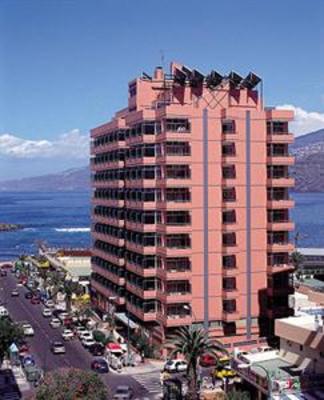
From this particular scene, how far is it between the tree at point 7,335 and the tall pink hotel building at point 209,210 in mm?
7815

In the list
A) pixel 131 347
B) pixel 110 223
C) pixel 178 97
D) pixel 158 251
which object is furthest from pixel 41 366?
pixel 178 97

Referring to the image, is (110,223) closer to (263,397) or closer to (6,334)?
(6,334)

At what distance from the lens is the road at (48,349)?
3819cm

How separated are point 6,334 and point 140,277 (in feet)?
30.6

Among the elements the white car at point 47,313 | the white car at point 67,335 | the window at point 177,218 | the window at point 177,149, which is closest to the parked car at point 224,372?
the window at point 177,218

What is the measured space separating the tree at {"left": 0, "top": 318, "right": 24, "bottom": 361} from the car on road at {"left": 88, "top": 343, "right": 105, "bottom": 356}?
492 centimetres

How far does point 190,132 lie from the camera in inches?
1693

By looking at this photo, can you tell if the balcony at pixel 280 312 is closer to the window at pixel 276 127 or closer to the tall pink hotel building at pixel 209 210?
the tall pink hotel building at pixel 209 210

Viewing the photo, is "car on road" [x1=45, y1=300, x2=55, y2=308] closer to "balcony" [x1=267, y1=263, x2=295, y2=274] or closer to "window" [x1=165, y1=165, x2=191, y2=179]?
"balcony" [x1=267, y1=263, x2=295, y2=274]

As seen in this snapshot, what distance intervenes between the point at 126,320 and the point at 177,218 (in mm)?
8764

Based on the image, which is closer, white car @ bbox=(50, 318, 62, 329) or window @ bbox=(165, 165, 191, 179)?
window @ bbox=(165, 165, 191, 179)

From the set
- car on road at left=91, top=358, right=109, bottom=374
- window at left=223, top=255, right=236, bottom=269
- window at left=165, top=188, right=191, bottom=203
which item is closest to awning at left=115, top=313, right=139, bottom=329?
car on road at left=91, top=358, right=109, bottom=374

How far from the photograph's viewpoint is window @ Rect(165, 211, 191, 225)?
43.0 m

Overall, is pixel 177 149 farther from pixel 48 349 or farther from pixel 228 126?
pixel 48 349
